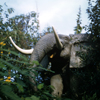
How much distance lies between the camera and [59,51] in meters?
3.75

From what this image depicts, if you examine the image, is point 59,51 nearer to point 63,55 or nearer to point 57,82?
point 63,55

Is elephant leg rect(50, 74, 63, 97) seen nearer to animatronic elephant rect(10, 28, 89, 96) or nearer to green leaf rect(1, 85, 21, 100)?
animatronic elephant rect(10, 28, 89, 96)

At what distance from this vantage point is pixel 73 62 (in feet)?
11.8

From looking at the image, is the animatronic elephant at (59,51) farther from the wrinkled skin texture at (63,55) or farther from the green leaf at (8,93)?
the green leaf at (8,93)

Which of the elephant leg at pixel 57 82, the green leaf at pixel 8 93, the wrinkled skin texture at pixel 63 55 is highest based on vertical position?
the green leaf at pixel 8 93

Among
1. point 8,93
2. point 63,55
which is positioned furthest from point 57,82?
point 8,93

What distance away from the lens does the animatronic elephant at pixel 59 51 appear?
11.7 ft

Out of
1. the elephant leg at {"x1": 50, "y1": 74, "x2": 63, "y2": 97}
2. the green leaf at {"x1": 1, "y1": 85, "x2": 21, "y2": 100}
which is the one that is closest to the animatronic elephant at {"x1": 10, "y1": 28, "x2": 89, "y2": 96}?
the elephant leg at {"x1": 50, "y1": 74, "x2": 63, "y2": 97}

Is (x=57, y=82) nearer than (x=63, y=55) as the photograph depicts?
No

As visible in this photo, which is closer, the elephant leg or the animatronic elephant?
the animatronic elephant

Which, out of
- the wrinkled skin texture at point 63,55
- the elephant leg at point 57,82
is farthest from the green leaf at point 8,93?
the elephant leg at point 57,82

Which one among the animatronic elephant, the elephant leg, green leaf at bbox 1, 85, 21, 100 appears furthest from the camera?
the elephant leg

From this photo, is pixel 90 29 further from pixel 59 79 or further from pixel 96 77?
pixel 59 79

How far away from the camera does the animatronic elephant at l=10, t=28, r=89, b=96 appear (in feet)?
11.7
